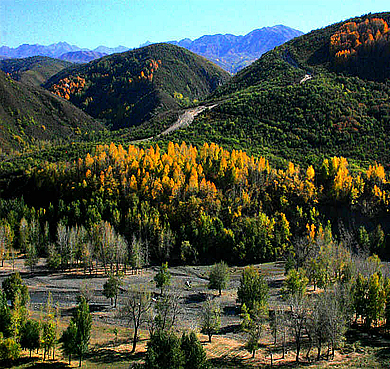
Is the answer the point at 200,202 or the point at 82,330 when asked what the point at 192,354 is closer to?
the point at 82,330

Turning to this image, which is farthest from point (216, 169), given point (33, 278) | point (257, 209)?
point (33, 278)

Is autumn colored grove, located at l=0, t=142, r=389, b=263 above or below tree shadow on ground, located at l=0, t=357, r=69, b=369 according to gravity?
above

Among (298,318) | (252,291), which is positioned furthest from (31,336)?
(298,318)

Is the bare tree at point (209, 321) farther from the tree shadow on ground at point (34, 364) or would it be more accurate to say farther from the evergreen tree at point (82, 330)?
the tree shadow on ground at point (34, 364)

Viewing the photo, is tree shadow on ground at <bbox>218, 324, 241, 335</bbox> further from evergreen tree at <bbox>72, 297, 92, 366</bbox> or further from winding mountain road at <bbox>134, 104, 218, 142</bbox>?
winding mountain road at <bbox>134, 104, 218, 142</bbox>

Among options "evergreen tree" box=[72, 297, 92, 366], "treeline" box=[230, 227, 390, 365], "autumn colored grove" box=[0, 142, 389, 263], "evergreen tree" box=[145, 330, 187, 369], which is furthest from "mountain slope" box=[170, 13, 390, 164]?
"evergreen tree" box=[145, 330, 187, 369]

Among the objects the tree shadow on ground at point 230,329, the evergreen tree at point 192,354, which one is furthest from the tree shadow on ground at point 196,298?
the evergreen tree at point 192,354
